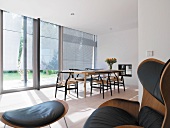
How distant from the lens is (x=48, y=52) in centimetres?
596

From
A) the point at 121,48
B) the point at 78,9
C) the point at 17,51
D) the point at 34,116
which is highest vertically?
the point at 78,9

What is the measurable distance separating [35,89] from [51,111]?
151 inches

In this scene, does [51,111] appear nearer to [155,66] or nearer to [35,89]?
[155,66]

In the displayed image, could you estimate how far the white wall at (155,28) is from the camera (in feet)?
8.02

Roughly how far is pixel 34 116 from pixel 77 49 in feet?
18.7

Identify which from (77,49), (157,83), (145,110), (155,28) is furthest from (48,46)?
(157,83)

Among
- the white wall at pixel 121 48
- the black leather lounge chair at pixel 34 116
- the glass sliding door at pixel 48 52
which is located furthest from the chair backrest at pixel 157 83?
the white wall at pixel 121 48

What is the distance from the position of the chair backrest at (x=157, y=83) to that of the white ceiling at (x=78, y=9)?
2.92 meters

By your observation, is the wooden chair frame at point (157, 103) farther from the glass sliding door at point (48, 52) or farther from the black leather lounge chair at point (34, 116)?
the glass sliding door at point (48, 52)

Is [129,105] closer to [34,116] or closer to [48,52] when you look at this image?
[34,116]

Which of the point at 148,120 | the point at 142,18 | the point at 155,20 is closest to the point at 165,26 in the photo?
the point at 155,20

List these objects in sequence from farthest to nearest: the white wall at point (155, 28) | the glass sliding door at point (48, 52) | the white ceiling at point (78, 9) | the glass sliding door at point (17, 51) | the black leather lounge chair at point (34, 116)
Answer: the glass sliding door at point (48, 52)
the glass sliding door at point (17, 51)
the white ceiling at point (78, 9)
the white wall at point (155, 28)
the black leather lounge chair at point (34, 116)

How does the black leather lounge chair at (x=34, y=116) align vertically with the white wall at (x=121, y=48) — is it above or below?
below

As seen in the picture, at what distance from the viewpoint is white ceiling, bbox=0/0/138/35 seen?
3.80 meters
